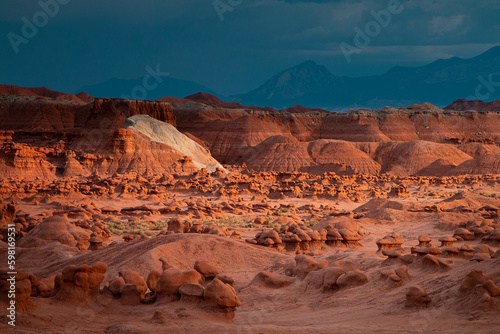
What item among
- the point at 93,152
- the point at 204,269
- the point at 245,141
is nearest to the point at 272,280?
the point at 204,269

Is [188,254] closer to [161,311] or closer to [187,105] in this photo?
[161,311]

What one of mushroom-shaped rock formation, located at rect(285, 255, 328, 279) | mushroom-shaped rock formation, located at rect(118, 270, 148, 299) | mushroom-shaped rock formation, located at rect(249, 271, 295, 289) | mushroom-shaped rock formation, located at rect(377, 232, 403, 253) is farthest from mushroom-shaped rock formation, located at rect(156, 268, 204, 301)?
mushroom-shaped rock formation, located at rect(377, 232, 403, 253)

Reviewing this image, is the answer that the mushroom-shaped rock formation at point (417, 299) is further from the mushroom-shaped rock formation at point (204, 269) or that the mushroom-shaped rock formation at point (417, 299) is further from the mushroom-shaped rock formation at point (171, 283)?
the mushroom-shaped rock formation at point (204, 269)

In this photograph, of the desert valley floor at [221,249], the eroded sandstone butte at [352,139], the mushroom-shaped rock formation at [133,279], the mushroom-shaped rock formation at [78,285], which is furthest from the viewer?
the eroded sandstone butte at [352,139]

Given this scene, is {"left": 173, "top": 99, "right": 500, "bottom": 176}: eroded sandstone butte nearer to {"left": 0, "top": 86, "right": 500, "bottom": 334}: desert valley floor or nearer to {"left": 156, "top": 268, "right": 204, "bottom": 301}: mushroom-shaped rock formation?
{"left": 0, "top": 86, "right": 500, "bottom": 334}: desert valley floor

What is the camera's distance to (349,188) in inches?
1443

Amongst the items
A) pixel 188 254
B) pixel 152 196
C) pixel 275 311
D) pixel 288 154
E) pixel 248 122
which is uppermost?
pixel 248 122

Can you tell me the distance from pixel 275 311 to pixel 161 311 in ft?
6.96

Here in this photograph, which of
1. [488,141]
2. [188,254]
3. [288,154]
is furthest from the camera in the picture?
[488,141]

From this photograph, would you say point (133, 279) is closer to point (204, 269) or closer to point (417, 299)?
point (204, 269)

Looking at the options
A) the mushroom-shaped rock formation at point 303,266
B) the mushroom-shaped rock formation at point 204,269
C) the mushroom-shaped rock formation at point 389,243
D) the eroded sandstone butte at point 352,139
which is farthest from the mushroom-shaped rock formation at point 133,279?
the eroded sandstone butte at point 352,139

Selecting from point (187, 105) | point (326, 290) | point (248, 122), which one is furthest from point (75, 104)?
point (326, 290)

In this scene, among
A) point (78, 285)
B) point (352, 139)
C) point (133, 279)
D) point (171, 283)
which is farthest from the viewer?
point (352, 139)

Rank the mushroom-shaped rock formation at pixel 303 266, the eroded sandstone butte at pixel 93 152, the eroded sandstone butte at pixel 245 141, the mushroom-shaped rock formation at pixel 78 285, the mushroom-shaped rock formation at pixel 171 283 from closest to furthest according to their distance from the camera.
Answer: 1. the mushroom-shaped rock formation at pixel 78 285
2. the mushroom-shaped rock formation at pixel 171 283
3. the mushroom-shaped rock formation at pixel 303 266
4. the eroded sandstone butte at pixel 93 152
5. the eroded sandstone butte at pixel 245 141
